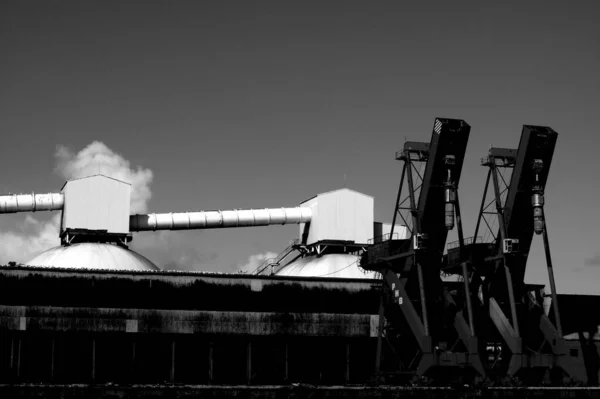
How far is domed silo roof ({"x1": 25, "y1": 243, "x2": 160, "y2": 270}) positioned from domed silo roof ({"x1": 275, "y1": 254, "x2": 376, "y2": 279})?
13.1 m

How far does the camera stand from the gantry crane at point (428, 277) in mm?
52188

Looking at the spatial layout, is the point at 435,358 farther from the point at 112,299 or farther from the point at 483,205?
the point at 112,299

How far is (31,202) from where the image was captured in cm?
6788

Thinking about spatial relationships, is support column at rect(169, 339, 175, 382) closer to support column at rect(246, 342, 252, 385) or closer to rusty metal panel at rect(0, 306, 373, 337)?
rusty metal panel at rect(0, 306, 373, 337)

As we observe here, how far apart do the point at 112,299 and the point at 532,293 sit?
92.8 feet

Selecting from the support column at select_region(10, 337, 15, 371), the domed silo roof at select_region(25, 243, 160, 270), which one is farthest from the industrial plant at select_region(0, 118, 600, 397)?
the domed silo roof at select_region(25, 243, 160, 270)

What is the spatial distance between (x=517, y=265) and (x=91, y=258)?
30.2 metres

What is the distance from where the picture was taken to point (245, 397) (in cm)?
3788

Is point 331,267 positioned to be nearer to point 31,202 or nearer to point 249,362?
point 249,362

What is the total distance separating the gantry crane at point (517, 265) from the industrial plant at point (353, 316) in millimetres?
85

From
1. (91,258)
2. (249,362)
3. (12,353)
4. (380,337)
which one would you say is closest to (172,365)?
(249,362)

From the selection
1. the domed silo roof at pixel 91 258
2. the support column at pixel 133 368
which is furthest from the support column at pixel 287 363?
the domed silo roof at pixel 91 258

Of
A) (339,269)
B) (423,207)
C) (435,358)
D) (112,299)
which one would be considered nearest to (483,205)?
(423,207)

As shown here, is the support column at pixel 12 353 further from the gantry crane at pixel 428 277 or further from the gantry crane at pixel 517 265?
the gantry crane at pixel 517 265
